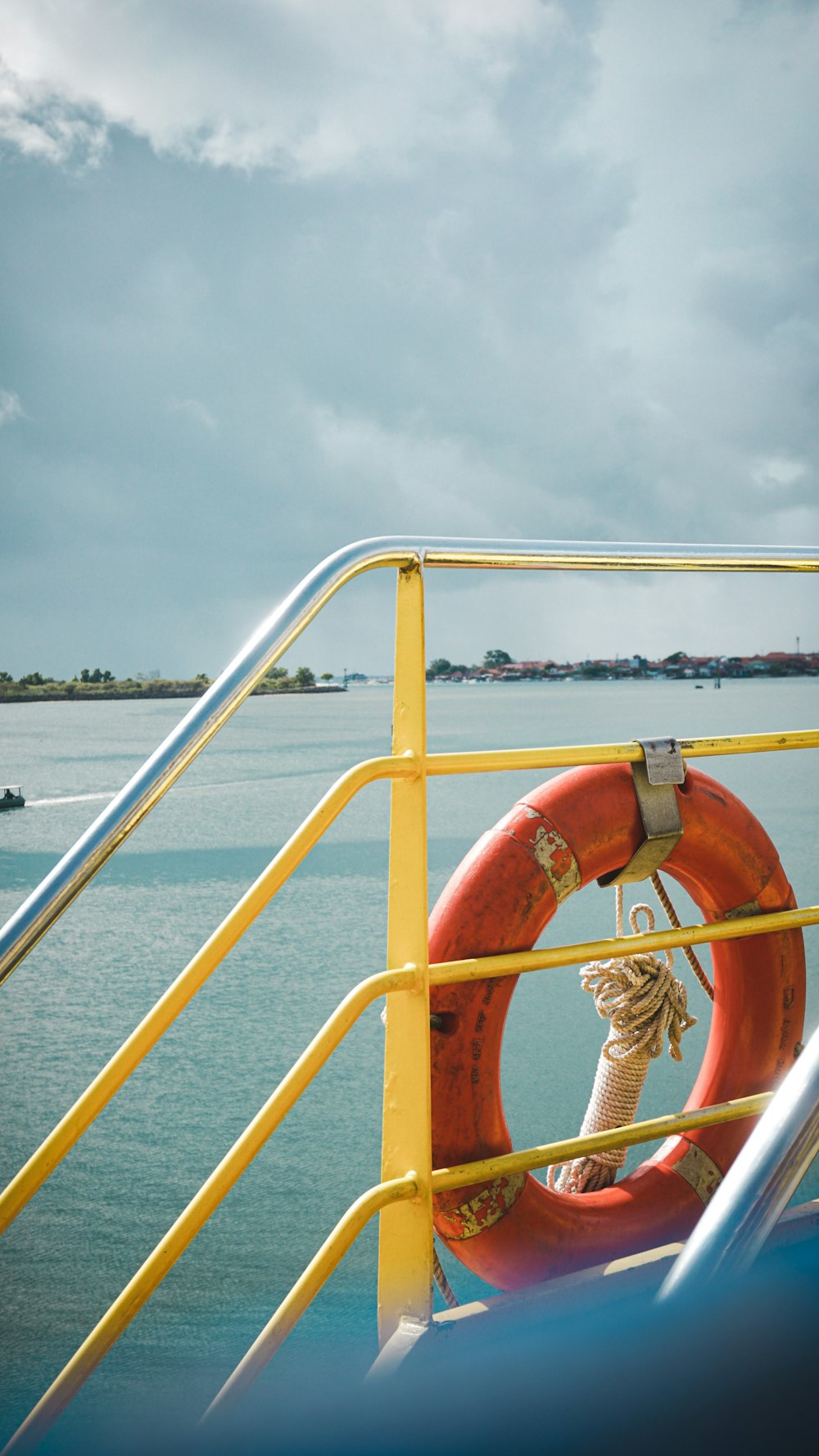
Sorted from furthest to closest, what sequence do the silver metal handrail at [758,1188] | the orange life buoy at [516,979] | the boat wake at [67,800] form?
the boat wake at [67,800]
the orange life buoy at [516,979]
the silver metal handrail at [758,1188]

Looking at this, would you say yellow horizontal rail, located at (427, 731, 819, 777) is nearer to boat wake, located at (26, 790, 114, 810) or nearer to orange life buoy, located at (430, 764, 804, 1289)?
orange life buoy, located at (430, 764, 804, 1289)

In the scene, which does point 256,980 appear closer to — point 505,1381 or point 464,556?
point 464,556

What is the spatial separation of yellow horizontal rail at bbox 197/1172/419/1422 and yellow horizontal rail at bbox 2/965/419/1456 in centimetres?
11

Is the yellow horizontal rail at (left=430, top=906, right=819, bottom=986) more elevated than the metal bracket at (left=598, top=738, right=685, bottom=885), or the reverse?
the metal bracket at (left=598, top=738, right=685, bottom=885)

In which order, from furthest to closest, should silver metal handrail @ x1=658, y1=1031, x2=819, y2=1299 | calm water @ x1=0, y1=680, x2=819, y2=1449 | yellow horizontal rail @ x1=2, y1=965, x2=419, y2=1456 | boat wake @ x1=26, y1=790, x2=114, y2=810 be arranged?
boat wake @ x1=26, y1=790, x2=114, y2=810 → calm water @ x1=0, y1=680, x2=819, y2=1449 → yellow horizontal rail @ x1=2, y1=965, x2=419, y2=1456 → silver metal handrail @ x1=658, y1=1031, x2=819, y2=1299

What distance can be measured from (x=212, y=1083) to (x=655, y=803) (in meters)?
3.00

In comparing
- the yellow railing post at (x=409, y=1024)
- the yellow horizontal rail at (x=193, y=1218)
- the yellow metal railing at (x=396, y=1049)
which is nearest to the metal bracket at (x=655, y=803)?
the yellow metal railing at (x=396, y=1049)

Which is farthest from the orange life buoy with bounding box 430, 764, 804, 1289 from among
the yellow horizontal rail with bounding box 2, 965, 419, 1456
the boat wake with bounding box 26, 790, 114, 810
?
the boat wake with bounding box 26, 790, 114, 810

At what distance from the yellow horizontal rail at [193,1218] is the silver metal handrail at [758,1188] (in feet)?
1.96

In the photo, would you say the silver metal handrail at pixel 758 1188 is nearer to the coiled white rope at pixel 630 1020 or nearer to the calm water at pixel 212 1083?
the calm water at pixel 212 1083

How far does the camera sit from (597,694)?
4856 cm

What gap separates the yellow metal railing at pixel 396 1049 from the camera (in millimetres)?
972

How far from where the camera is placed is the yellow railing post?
3.63 feet

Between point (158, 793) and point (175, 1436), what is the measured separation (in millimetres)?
718
